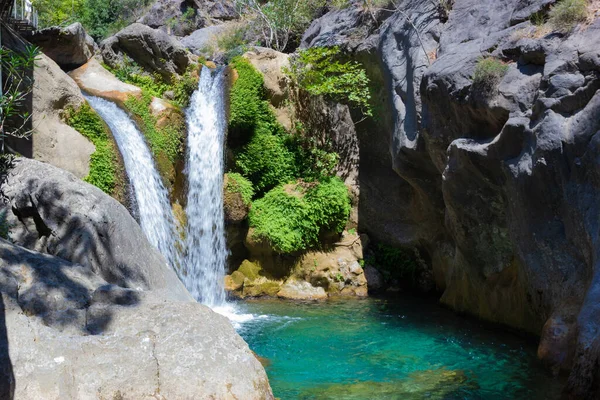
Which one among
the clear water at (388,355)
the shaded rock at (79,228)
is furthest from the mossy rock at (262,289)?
the shaded rock at (79,228)

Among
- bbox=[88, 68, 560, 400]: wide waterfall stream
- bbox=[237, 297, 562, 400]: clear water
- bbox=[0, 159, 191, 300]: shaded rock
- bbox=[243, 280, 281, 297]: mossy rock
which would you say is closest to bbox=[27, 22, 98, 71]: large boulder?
bbox=[88, 68, 560, 400]: wide waterfall stream

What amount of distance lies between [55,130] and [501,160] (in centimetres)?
797

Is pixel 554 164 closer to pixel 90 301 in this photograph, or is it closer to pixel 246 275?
pixel 90 301

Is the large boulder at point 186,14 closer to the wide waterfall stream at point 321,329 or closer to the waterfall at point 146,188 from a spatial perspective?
the wide waterfall stream at point 321,329

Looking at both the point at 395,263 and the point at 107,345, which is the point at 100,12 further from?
the point at 107,345

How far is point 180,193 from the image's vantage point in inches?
519

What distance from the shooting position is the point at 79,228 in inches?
259

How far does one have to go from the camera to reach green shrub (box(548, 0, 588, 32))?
788 centimetres

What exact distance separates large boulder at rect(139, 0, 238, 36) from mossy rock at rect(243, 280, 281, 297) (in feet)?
58.4

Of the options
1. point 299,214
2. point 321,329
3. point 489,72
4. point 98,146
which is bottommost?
point 321,329

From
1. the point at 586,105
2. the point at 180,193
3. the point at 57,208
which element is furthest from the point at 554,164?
the point at 180,193

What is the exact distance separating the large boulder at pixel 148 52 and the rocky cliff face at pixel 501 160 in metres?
4.86

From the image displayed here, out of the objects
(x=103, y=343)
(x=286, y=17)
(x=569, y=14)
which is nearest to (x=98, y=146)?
(x=103, y=343)

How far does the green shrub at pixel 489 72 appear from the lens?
856 cm
